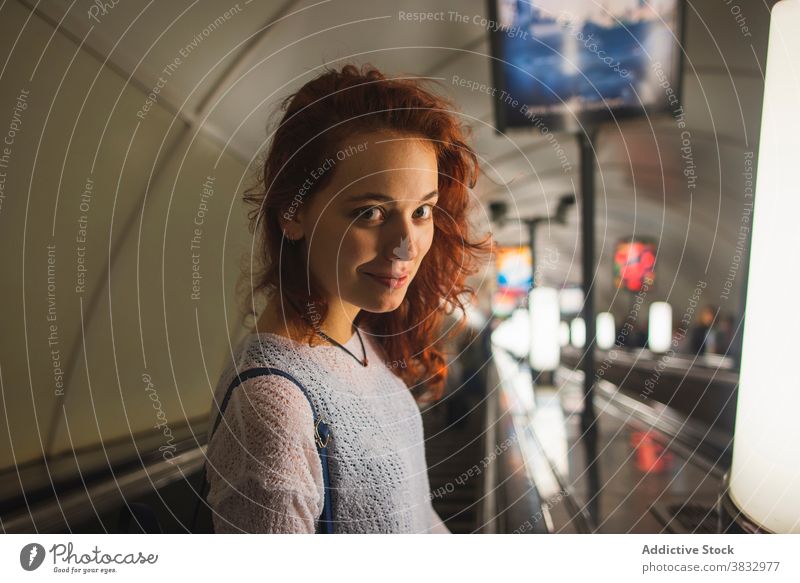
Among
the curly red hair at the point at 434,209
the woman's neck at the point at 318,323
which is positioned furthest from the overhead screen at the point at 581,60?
the woman's neck at the point at 318,323

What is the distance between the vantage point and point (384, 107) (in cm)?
93

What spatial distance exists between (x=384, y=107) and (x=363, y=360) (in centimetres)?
40

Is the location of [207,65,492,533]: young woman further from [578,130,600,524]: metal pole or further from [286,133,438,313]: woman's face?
[578,130,600,524]: metal pole

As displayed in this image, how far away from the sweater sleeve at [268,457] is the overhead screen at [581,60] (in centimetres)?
78

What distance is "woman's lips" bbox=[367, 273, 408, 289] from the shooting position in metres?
0.96

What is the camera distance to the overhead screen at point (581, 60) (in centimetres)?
124

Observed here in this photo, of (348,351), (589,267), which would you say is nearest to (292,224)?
(348,351)

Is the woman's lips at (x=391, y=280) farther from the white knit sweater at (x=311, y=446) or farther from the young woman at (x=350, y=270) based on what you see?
the white knit sweater at (x=311, y=446)

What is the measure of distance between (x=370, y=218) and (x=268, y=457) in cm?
39

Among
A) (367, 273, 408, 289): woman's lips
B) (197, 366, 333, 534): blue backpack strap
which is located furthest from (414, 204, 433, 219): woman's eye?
(197, 366, 333, 534): blue backpack strap

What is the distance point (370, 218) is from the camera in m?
0.94

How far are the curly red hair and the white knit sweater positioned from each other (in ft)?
0.26
